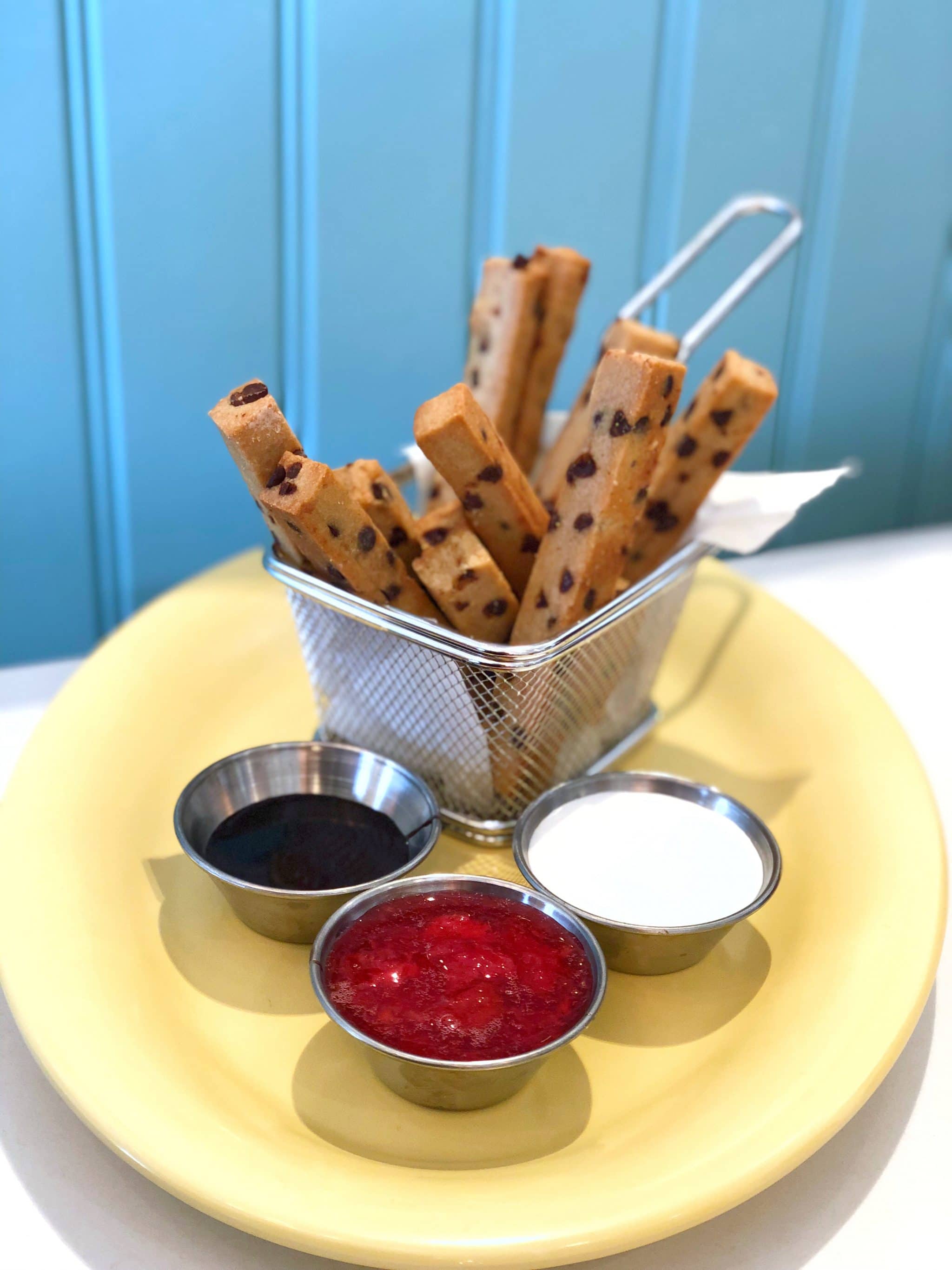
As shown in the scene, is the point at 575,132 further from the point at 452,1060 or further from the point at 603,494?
the point at 452,1060

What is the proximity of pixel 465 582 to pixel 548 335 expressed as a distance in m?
0.34

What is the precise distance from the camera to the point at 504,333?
121cm

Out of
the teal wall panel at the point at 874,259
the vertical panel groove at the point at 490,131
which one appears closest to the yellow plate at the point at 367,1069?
the vertical panel groove at the point at 490,131

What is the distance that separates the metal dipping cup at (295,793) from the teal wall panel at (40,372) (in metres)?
0.65

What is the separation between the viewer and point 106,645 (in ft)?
4.15

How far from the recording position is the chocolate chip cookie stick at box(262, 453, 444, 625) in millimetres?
931

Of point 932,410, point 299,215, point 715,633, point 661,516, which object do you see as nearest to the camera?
point 661,516

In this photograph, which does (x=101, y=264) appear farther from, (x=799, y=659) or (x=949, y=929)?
(x=949, y=929)

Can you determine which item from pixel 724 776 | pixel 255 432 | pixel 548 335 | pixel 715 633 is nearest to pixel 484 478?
pixel 255 432

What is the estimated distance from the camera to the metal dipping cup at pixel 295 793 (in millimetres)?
873

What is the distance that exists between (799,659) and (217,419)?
71 cm

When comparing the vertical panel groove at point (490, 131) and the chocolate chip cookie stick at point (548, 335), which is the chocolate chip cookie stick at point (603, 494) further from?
the vertical panel groove at point (490, 131)

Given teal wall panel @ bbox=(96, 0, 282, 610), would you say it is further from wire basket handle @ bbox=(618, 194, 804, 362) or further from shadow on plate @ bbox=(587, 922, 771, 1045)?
shadow on plate @ bbox=(587, 922, 771, 1045)

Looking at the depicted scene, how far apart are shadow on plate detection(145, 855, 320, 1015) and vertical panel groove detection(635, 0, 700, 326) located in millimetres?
1185
